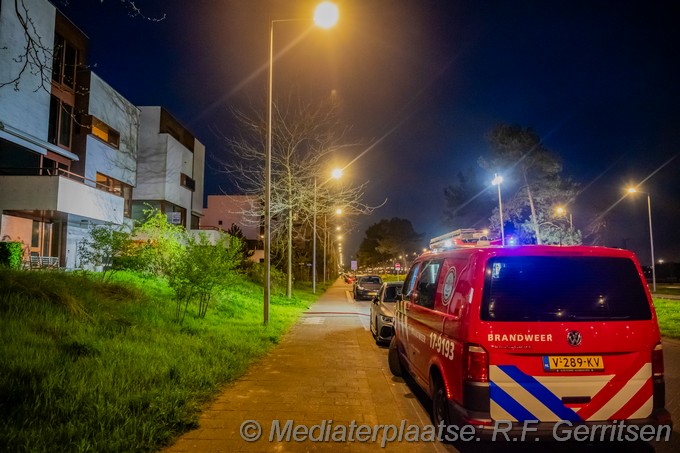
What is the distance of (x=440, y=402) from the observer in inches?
178

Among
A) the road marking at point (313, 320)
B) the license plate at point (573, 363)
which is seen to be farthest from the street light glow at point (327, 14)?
the road marking at point (313, 320)

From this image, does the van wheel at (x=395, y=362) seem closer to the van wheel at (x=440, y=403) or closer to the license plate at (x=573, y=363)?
the van wheel at (x=440, y=403)

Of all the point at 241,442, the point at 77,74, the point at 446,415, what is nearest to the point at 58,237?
the point at 77,74

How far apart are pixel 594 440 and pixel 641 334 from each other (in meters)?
1.02

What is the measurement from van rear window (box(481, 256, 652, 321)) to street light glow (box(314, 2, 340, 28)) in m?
7.90

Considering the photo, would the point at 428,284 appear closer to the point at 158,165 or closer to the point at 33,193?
the point at 33,193

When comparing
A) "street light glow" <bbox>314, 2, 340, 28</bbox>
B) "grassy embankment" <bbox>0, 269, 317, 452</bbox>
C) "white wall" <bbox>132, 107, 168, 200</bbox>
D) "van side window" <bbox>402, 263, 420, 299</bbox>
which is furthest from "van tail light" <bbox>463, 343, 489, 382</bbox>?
"white wall" <bbox>132, 107, 168, 200</bbox>

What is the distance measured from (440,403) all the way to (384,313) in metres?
5.96

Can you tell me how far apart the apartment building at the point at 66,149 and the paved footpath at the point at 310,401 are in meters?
9.66

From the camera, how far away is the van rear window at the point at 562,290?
152 inches

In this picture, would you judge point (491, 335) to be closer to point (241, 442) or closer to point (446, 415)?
point (446, 415)

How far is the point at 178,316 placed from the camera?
10617 millimetres

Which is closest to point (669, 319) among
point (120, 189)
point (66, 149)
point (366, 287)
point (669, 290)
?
point (366, 287)

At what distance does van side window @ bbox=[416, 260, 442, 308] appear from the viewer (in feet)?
17.3
